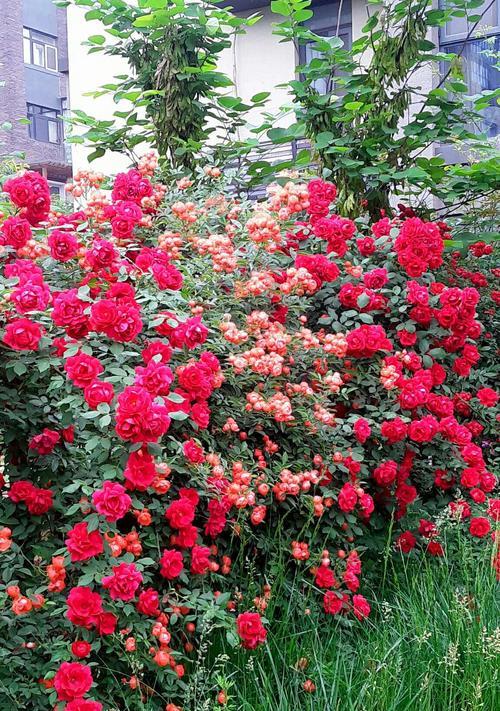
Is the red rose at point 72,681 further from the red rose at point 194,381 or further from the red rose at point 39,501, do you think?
the red rose at point 194,381

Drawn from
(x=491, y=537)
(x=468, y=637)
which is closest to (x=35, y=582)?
(x=468, y=637)

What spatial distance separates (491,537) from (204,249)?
5.21 ft

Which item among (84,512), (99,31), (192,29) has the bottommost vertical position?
(84,512)

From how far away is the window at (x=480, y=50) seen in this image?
9797mm

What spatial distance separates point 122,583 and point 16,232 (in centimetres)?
126

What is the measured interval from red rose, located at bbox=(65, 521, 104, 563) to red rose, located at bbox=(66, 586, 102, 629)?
83mm

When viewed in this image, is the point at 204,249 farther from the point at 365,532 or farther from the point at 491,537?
the point at 491,537

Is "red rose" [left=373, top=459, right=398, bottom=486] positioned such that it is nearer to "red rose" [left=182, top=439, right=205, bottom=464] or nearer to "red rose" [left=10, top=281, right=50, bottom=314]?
"red rose" [left=182, top=439, right=205, bottom=464]

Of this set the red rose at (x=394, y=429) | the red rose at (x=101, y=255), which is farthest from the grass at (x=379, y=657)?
the red rose at (x=101, y=255)

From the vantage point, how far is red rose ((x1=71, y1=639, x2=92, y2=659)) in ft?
6.44

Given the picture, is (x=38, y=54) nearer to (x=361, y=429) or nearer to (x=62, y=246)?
(x=62, y=246)

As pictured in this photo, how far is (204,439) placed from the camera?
2.55m

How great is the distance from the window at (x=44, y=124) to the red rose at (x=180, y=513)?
102 ft

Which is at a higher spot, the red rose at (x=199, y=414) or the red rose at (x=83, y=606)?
the red rose at (x=199, y=414)
